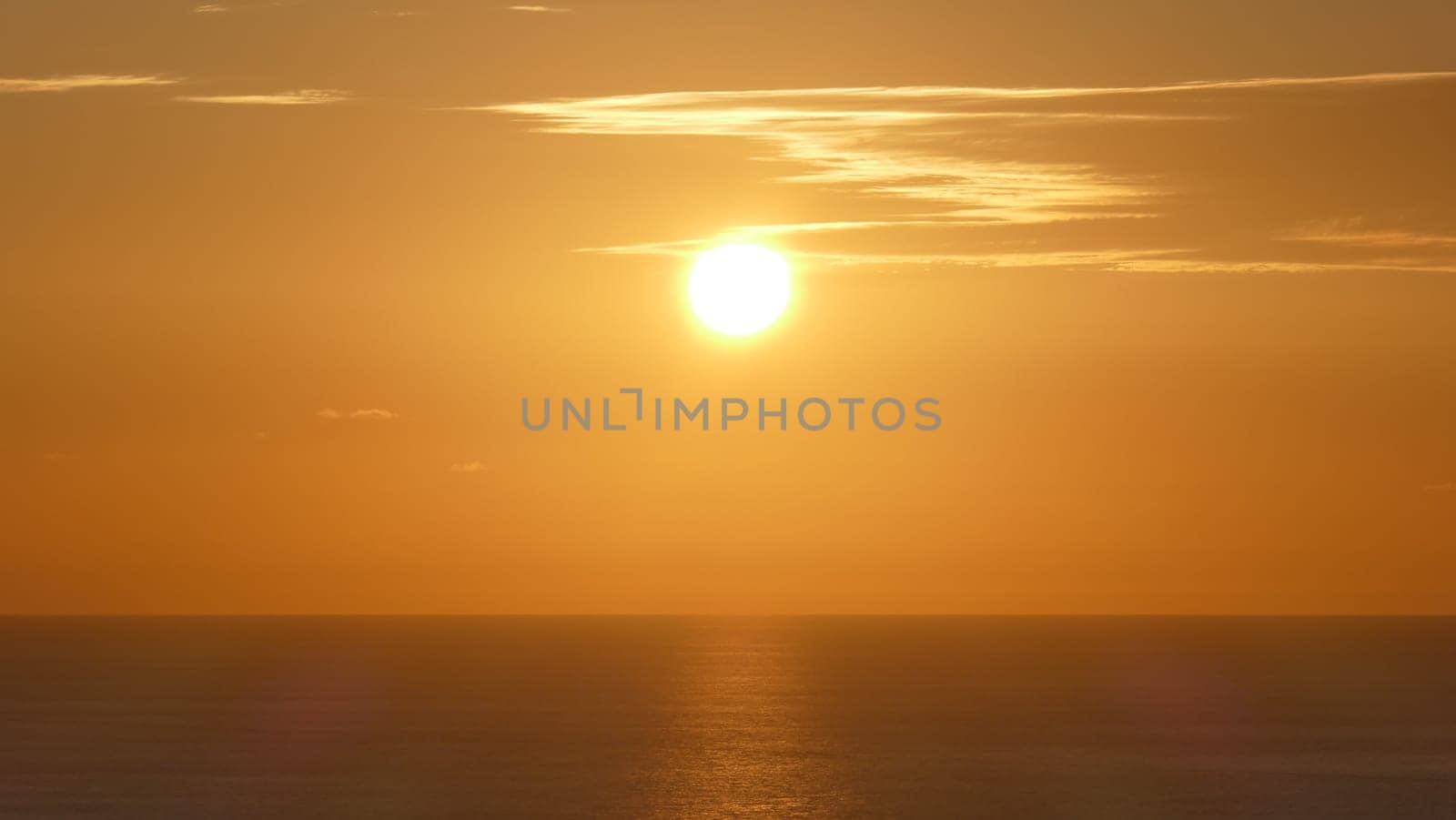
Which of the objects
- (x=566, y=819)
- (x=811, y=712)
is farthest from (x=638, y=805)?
(x=811, y=712)

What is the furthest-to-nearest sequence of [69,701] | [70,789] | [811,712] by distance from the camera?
1. [69,701]
2. [811,712]
3. [70,789]

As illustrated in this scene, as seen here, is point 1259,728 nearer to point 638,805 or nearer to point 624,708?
point 624,708

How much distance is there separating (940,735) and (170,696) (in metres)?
75.1

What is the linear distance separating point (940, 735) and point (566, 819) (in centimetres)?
4376

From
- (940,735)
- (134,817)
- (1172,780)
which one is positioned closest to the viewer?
(134,817)

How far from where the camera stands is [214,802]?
80.1 meters

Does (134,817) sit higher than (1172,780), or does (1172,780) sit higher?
(1172,780)

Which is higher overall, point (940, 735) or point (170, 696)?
point (170, 696)

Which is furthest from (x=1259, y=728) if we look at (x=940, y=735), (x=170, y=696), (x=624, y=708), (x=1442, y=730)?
(x=170, y=696)

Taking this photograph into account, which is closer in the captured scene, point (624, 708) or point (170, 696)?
point (624, 708)

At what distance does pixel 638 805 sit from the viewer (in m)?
79.5

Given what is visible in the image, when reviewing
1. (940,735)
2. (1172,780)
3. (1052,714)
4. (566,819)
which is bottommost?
(566,819)

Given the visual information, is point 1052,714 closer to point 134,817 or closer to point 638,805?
point 638,805

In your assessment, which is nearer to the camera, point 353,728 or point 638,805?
point 638,805
